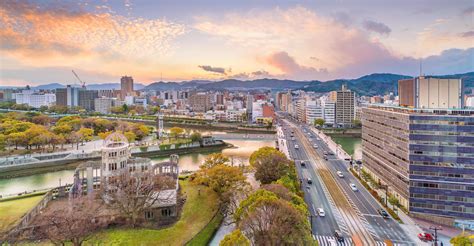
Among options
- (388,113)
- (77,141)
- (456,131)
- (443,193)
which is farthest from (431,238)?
(77,141)

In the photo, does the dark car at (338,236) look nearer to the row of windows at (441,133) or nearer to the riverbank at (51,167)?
the row of windows at (441,133)

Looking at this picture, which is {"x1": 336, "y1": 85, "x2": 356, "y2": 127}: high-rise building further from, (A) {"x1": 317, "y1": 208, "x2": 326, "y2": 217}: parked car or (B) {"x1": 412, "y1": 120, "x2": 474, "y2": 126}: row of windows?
(A) {"x1": 317, "y1": 208, "x2": 326, "y2": 217}: parked car

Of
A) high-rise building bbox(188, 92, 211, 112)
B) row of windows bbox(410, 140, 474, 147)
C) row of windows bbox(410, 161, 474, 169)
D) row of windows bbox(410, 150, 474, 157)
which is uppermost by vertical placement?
high-rise building bbox(188, 92, 211, 112)

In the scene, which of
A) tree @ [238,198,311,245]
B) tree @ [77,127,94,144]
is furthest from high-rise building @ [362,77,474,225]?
tree @ [77,127,94,144]

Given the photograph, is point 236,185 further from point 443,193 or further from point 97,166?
point 443,193

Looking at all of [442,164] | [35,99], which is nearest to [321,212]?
[442,164]

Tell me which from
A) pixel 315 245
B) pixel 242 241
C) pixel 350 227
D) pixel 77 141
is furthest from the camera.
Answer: pixel 77 141

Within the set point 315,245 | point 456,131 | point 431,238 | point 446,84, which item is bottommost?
point 431,238

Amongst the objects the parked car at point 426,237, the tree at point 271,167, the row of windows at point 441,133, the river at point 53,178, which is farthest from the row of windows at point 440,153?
the river at point 53,178
